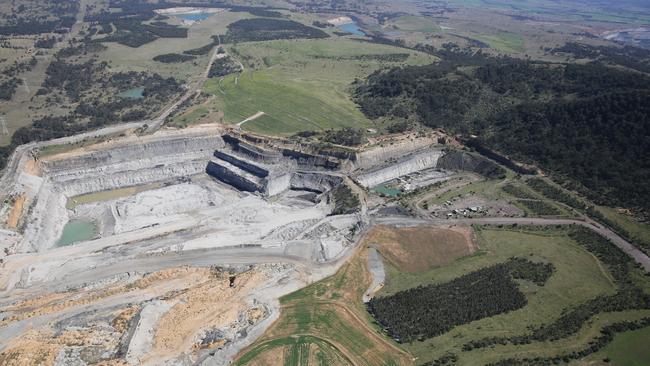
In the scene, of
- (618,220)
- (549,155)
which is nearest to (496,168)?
(549,155)

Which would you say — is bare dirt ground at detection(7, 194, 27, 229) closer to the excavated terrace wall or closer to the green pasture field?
the excavated terrace wall

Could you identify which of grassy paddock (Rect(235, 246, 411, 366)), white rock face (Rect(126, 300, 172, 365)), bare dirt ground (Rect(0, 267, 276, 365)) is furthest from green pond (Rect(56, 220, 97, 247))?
grassy paddock (Rect(235, 246, 411, 366))

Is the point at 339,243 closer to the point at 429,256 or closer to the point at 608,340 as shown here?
the point at 429,256

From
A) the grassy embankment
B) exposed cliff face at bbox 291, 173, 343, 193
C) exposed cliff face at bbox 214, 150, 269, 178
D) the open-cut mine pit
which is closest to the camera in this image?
the grassy embankment

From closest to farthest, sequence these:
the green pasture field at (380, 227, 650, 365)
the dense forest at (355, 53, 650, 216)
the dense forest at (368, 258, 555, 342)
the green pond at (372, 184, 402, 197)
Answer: the green pasture field at (380, 227, 650, 365), the dense forest at (368, 258, 555, 342), the dense forest at (355, 53, 650, 216), the green pond at (372, 184, 402, 197)

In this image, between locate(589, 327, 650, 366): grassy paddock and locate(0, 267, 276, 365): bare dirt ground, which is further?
locate(0, 267, 276, 365): bare dirt ground

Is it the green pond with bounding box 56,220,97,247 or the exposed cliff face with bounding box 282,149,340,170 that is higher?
the exposed cliff face with bounding box 282,149,340,170

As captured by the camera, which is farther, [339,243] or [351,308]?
[339,243]
